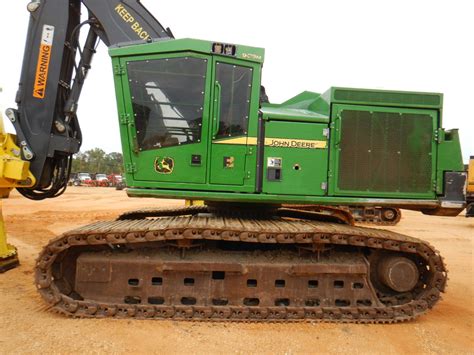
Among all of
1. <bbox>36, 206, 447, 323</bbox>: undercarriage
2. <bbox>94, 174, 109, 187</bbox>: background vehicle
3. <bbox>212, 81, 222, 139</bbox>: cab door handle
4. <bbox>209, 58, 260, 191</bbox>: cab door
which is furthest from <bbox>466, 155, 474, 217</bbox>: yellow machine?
<bbox>94, 174, 109, 187</bbox>: background vehicle

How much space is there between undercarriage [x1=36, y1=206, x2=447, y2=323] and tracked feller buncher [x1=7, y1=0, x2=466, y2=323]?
0.01 meters

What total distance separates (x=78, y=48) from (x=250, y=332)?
516 centimetres

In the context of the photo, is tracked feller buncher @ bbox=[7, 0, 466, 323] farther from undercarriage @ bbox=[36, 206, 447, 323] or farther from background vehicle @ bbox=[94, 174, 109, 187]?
background vehicle @ bbox=[94, 174, 109, 187]

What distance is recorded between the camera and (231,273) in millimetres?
4895

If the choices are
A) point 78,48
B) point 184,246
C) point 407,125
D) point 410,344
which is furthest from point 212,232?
point 78,48

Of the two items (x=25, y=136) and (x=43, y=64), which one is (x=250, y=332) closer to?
(x=25, y=136)

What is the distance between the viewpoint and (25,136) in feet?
19.3

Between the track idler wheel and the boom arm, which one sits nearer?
the track idler wheel

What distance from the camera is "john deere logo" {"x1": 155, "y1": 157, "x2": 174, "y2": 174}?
16.6ft

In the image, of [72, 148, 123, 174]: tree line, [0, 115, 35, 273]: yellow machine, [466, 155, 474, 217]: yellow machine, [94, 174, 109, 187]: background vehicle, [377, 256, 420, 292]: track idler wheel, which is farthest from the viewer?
[72, 148, 123, 174]: tree line

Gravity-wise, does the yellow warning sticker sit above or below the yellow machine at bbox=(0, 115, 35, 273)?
above

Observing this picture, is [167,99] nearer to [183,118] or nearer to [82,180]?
[183,118]

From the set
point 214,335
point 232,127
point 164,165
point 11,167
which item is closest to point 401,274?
point 214,335

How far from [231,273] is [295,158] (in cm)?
175
